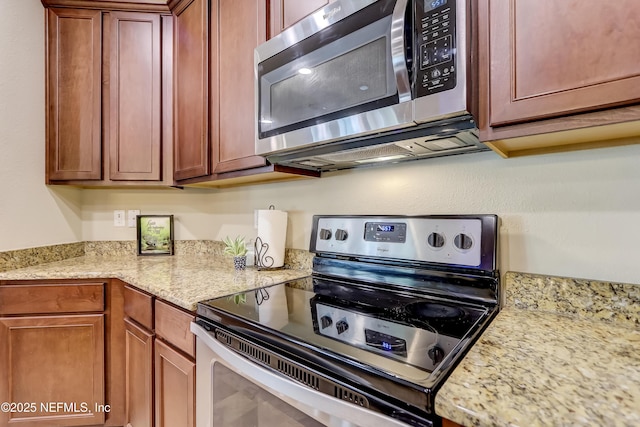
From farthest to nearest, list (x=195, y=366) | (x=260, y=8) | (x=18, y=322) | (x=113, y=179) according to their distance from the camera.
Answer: (x=113, y=179) → (x=18, y=322) → (x=260, y=8) → (x=195, y=366)

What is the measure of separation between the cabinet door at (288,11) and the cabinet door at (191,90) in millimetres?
510

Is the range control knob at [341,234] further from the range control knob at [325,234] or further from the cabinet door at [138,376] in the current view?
the cabinet door at [138,376]

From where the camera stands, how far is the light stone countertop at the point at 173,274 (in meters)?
1.21

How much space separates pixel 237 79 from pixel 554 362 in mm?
1539

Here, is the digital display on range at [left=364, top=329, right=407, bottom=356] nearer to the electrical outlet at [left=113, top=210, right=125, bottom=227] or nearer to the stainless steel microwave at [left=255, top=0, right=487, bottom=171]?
the stainless steel microwave at [left=255, top=0, right=487, bottom=171]

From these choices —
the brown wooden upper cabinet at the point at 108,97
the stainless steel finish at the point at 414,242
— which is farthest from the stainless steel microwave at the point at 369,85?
the brown wooden upper cabinet at the point at 108,97

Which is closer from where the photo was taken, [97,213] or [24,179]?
[24,179]

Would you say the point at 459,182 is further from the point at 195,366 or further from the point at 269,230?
the point at 195,366

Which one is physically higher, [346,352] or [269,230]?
[269,230]

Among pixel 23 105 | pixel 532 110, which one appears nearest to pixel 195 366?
pixel 532 110

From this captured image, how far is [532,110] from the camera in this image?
2.38ft

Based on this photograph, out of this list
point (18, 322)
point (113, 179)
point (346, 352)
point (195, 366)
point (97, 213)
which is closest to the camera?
point (346, 352)

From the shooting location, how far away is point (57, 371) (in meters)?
1.56

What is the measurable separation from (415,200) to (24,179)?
84.3 inches
